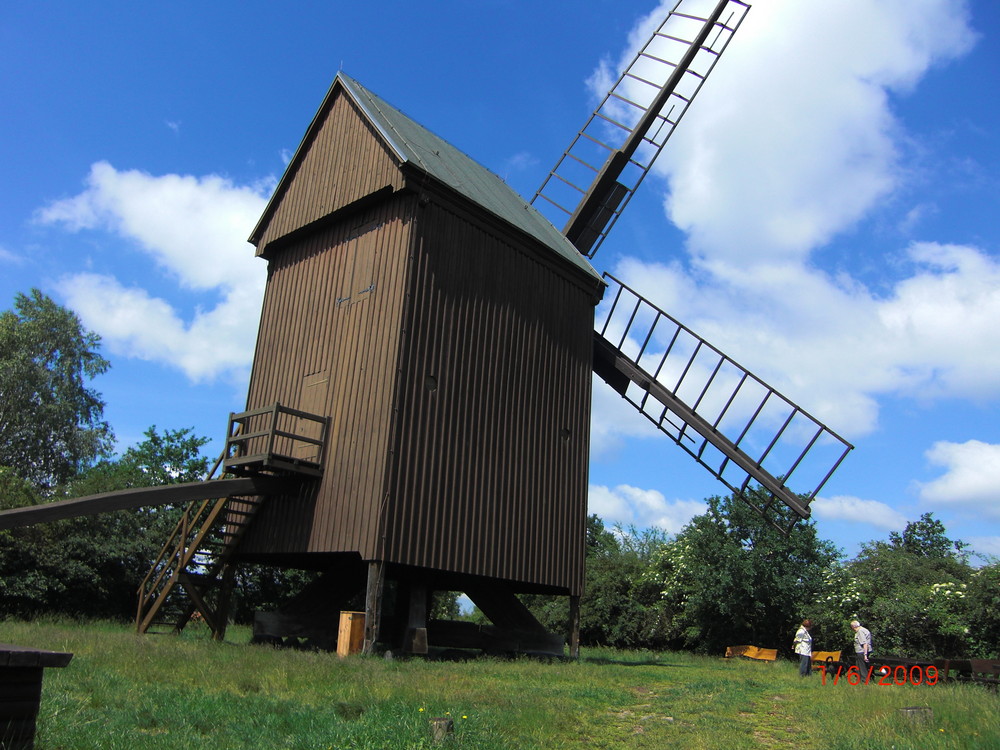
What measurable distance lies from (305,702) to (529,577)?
8934mm

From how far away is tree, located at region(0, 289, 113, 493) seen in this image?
36531 mm

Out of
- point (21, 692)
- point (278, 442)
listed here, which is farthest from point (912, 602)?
point (21, 692)

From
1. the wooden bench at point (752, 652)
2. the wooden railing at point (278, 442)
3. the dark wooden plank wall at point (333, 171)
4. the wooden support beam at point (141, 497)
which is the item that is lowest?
the wooden bench at point (752, 652)

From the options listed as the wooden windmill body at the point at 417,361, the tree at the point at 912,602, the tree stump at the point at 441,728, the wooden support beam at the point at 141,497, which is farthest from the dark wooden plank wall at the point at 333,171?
the tree at the point at 912,602

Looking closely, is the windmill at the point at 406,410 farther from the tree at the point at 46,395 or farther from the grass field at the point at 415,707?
the tree at the point at 46,395

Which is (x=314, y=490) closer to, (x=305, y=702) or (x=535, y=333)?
(x=535, y=333)

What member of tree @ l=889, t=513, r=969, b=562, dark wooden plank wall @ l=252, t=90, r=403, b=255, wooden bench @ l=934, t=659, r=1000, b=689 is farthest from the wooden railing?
tree @ l=889, t=513, r=969, b=562

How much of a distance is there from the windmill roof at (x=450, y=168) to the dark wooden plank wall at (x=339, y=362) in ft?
4.09

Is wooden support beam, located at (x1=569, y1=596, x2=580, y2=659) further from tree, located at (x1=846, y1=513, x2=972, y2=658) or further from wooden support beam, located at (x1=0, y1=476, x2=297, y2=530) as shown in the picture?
tree, located at (x1=846, y1=513, x2=972, y2=658)

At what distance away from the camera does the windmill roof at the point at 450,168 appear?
17.2 meters

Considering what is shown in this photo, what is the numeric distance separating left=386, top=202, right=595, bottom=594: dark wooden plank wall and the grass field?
3126 mm

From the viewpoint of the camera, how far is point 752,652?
25531 millimetres

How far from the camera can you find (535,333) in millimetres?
18734

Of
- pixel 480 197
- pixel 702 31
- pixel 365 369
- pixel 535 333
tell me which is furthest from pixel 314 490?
pixel 702 31
